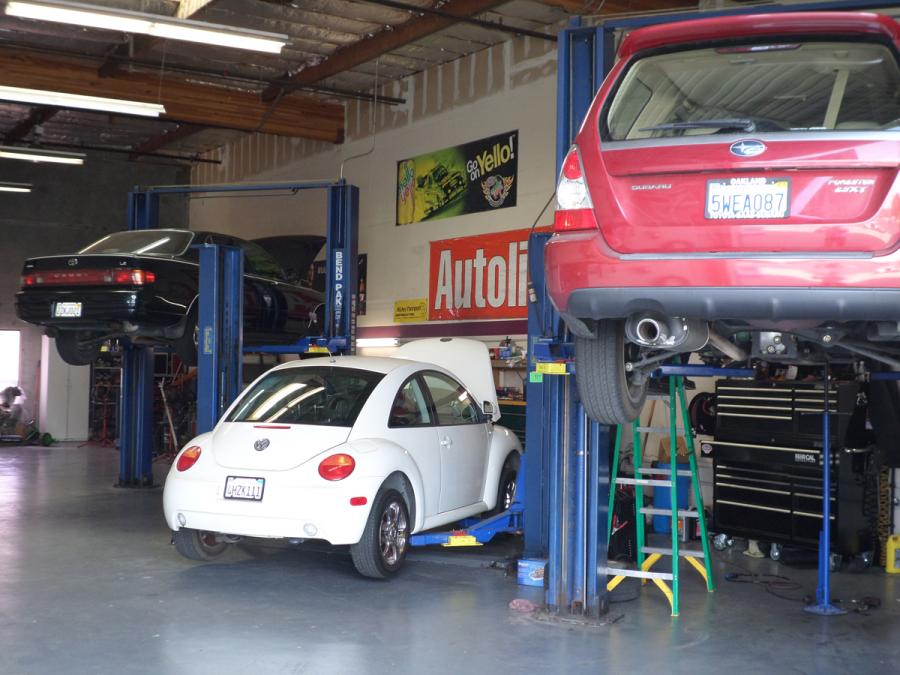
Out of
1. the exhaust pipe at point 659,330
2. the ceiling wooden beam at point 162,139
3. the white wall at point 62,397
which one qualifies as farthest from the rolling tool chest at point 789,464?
the white wall at point 62,397

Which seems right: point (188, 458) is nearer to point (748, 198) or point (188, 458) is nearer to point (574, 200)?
point (574, 200)

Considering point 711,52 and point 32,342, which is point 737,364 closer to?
point 711,52

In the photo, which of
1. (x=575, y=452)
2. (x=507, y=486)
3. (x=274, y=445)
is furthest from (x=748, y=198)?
(x=507, y=486)

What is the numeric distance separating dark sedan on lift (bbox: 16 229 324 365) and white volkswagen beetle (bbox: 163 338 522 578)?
2.02 m

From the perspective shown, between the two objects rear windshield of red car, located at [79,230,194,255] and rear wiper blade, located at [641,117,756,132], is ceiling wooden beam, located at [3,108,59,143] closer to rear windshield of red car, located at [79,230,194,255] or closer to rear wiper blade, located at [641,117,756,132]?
rear windshield of red car, located at [79,230,194,255]

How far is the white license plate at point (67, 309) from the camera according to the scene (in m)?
8.05

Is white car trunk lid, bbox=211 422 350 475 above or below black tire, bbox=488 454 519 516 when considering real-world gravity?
above

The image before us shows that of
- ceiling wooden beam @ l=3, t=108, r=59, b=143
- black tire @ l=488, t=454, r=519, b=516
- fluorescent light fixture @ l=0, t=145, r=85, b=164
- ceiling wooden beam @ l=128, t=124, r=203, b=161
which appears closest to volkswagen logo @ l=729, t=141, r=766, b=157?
black tire @ l=488, t=454, r=519, b=516

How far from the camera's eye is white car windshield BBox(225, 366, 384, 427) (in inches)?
239

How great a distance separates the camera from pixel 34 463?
12.6 metres

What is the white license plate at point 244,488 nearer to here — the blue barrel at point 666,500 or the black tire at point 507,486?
the black tire at point 507,486

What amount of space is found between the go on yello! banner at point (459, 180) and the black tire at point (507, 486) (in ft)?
14.8

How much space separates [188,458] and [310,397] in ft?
2.78

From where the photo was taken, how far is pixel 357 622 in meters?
5.07
